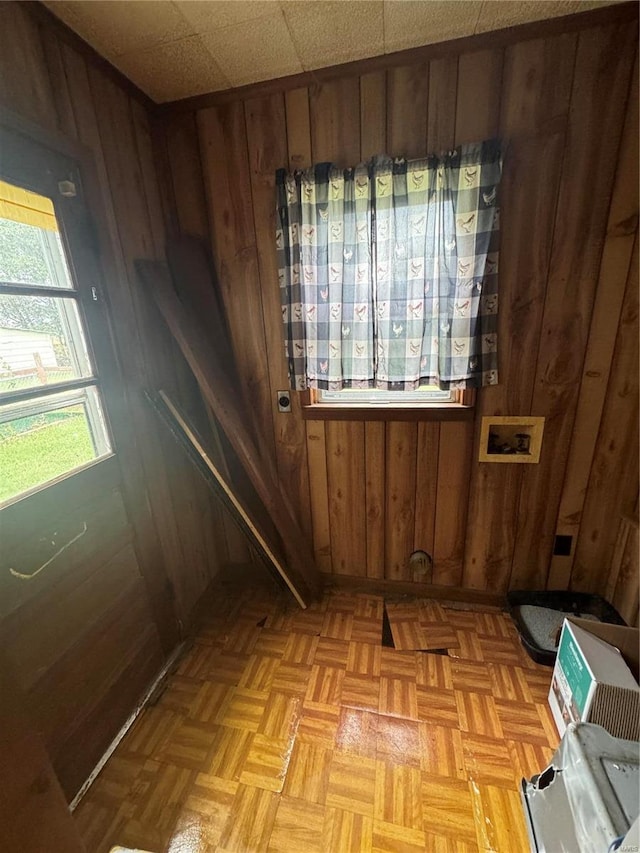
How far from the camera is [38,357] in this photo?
1.06 meters

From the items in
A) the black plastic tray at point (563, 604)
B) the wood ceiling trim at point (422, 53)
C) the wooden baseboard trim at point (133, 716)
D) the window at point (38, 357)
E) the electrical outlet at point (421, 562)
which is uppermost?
the wood ceiling trim at point (422, 53)

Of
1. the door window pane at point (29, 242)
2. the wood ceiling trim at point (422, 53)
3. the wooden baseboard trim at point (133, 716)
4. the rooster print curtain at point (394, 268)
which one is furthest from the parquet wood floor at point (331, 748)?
the wood ceiling trim at point (422, 53)

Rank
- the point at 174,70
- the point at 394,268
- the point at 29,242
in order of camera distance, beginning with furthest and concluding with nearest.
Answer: the point at 394,268
the point at 174,70
the point at 29,242

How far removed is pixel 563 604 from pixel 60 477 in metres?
2.19

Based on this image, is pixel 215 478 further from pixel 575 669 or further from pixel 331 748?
pixel 575 669

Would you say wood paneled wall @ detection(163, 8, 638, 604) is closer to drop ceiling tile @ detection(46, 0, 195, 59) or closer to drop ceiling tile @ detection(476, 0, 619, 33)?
drop ceiling tile @ detection(476, 0, 619, 33)

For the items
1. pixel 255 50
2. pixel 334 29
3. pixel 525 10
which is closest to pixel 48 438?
pixel 255 50

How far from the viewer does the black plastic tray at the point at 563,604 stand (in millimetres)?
1541

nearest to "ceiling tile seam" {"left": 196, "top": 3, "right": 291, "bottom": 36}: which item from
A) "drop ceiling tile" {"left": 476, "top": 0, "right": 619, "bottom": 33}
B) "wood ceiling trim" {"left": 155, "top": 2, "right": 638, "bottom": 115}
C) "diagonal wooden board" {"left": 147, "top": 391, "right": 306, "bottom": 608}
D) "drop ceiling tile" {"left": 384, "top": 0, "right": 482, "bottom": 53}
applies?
"wood ceiling trim" {"left": 155, "top": 2, "right": 638, "bottom": 115}

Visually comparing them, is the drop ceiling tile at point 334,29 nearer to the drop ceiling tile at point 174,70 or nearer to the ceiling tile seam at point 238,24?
the ceiling tile seam at point 238,24

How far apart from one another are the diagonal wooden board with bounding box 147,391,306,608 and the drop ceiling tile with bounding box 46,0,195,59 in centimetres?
116

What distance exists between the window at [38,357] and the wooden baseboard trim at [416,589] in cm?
142

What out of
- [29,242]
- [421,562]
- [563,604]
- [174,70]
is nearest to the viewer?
[29,242]

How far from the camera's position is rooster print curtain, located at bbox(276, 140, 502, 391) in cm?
129
